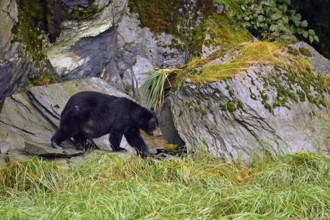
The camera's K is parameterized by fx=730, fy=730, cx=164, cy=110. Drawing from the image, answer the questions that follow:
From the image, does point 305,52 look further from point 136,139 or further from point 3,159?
point 3,159

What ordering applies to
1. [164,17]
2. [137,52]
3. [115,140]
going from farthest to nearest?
[164,17], [137,52], [115,140]

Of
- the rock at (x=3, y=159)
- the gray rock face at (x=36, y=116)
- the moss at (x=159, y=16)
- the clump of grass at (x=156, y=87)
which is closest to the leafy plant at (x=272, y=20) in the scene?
the moss at (x=159, y=16)

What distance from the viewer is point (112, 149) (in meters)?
8.03

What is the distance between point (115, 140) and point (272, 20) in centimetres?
A: 352

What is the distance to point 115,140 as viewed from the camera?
26.1 feet

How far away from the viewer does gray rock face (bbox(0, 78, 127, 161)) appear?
7551 mm

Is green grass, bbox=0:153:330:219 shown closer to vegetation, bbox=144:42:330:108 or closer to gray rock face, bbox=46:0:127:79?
vegetation, bbox=144:42:330:108

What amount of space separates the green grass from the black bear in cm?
67

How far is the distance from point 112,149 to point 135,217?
8.45ft

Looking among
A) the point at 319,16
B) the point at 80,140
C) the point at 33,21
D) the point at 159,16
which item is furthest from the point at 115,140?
the point at 319,16

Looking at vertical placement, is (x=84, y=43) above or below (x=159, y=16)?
below

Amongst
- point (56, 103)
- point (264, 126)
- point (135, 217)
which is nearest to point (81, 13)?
point (56, 103)

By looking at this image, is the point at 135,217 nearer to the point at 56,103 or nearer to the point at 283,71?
the point at 56,103

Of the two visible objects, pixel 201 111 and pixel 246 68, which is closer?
pixel 201 111
